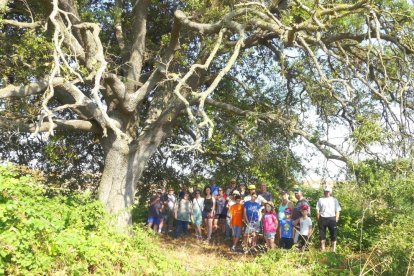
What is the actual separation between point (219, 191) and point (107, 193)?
11.5 ft

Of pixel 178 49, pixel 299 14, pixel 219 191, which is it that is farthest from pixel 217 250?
pixel 299 14

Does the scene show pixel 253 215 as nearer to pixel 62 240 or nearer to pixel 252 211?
pixel 252 211

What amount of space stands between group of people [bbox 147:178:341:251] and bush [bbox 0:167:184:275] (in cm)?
292

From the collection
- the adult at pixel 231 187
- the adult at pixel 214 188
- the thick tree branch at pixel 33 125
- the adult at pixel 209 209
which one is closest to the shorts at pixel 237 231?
the adult at pixel 209 209

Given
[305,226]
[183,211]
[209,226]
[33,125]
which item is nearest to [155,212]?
[183,211]

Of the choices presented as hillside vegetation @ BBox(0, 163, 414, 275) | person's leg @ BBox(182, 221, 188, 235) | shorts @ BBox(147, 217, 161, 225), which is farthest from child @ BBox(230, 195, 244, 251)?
shorts @ BBox(147, 217, 161, 225)

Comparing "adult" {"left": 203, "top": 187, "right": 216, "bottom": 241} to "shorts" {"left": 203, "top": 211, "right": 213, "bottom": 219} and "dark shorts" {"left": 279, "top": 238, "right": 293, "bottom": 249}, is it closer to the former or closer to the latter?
"shorts" {"left": 203, "top": 211, "right": 213, "bottom": 219}

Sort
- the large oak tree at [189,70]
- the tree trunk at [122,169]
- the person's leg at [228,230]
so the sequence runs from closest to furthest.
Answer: the large oak tree at [189,70]
the tree trunk at [122,169]
the person's leg at [228,230]

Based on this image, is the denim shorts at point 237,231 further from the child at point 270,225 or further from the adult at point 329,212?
the adult at point 329,212

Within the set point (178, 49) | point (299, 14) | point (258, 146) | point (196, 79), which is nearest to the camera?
point (299, 14)

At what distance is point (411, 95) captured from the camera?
10.7m

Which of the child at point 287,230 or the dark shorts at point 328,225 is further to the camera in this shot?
the child at point 287,230

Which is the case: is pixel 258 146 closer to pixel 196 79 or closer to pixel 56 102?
pixel 196 79

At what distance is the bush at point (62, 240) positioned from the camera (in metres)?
5.71
